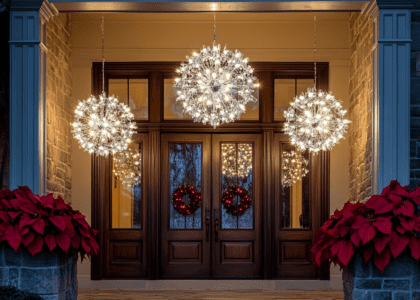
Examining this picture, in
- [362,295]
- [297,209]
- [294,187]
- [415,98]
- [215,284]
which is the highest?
[415,98]

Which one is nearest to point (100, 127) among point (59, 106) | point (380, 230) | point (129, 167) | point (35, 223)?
point (59, 106)

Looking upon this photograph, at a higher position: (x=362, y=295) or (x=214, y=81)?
(x=214, y=81)

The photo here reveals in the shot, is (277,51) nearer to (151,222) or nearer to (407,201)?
(151,222)

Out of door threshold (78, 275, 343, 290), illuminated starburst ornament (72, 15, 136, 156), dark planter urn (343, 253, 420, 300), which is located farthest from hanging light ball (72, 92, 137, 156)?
dark planter urn (343, 253, 420, 300)

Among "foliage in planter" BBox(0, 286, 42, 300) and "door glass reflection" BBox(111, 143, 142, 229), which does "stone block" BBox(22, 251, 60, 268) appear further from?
"door glass reflection" BBox(111, 143, 142, 229)

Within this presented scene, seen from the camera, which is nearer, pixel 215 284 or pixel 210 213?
pixel 215 284

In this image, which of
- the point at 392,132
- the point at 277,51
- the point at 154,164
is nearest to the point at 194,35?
the point at 277,51

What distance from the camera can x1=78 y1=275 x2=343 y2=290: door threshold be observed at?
6621 millimetres

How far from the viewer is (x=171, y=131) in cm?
693

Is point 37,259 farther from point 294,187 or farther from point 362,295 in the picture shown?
point 294,187

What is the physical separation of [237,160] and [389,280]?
306 centimetres

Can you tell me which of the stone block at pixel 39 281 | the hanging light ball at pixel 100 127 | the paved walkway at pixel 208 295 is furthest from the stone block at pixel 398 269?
the hanging light ball at pixel 100 127

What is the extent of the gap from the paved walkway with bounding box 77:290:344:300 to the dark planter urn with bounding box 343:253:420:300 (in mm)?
1626

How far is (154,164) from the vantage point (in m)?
6.84
